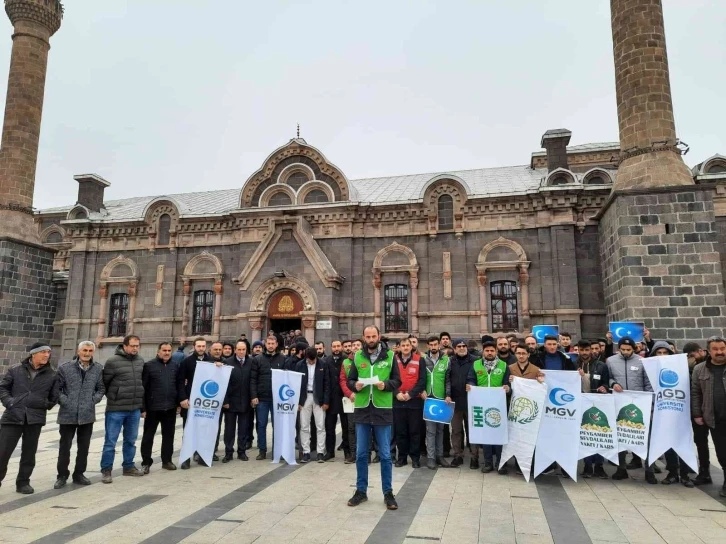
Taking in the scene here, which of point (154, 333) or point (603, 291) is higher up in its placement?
point (603, 291)

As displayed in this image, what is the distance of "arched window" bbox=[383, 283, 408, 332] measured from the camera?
2027 cm

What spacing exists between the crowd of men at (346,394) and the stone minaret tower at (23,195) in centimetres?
1765

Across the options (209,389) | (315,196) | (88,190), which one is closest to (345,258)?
(315,196)

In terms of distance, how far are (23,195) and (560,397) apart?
24948mm

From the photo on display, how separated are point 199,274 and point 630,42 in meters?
18.9

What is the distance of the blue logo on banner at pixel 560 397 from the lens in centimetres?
799

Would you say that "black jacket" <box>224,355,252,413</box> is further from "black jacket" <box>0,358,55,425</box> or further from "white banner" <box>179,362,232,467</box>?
"black jacket" <box>0,358,55,425</box>

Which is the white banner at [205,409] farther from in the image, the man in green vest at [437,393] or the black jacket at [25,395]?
Result: the man in green vest at [437,393]

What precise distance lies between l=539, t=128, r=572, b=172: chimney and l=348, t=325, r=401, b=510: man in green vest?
17149 millimetres

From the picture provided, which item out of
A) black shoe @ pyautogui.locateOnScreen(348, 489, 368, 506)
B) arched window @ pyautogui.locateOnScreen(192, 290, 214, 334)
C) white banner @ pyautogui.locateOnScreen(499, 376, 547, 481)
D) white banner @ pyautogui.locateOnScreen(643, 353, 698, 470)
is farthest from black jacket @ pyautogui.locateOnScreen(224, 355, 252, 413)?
arched window @ pyautogui.locateOnScreen(192, 290, 214, 334)

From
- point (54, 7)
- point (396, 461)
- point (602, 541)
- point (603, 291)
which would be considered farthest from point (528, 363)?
point (54, 7)

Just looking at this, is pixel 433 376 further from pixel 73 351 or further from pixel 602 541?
pixel 73 351

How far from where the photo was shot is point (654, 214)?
15250 mm

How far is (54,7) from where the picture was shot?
24.4 meters
